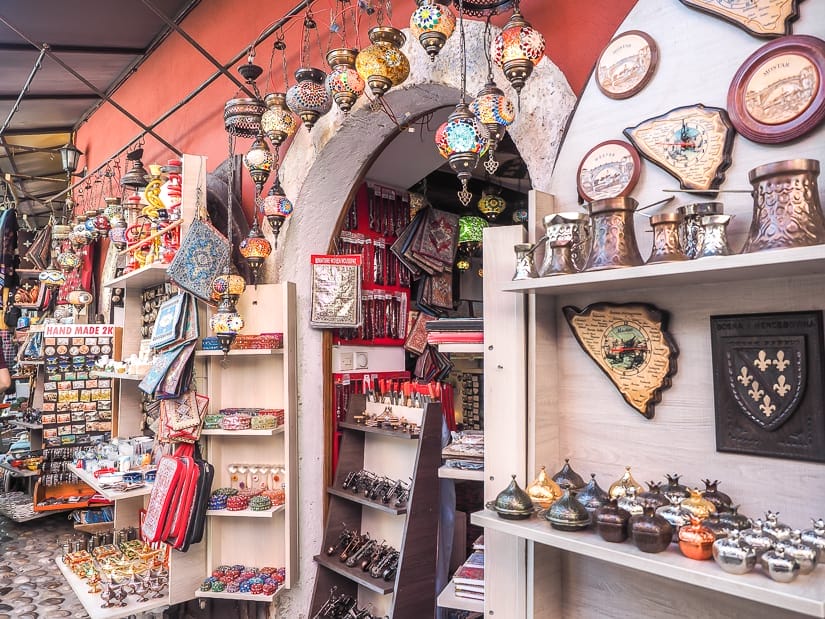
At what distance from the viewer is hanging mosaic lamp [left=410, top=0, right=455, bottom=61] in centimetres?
170

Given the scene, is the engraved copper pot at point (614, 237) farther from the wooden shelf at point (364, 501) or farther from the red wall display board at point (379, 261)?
the red wall display board at point (379, 261)

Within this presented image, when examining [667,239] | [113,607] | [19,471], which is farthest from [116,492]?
[19,471]

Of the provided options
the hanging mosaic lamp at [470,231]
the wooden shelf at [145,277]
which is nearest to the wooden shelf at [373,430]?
the wooden shelf at [145,277]

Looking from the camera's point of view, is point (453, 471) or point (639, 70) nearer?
point (639, 70)

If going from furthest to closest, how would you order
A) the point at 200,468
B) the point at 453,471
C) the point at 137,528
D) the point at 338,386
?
the point at 137,528 → the point at 338,386 → the point at 200,468 → the point at 453,471

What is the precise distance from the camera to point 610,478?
1.63 metres

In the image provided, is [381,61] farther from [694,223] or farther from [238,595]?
[238,595]

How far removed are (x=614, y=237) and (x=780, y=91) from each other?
1.53 feet

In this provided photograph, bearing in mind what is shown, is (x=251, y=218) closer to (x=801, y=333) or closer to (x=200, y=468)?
(x=200, y=468)

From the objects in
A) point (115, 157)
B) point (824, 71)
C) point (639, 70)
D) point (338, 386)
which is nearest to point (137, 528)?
point (338, 386)

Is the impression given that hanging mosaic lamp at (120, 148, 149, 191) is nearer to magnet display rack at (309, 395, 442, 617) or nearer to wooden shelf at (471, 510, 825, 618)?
magnet display rack at (309, 395, 442, 617)

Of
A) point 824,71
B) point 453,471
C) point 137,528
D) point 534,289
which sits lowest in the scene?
point 137,528

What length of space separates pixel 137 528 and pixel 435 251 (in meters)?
2.68

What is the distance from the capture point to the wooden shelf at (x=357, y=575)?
2684 millimetres
